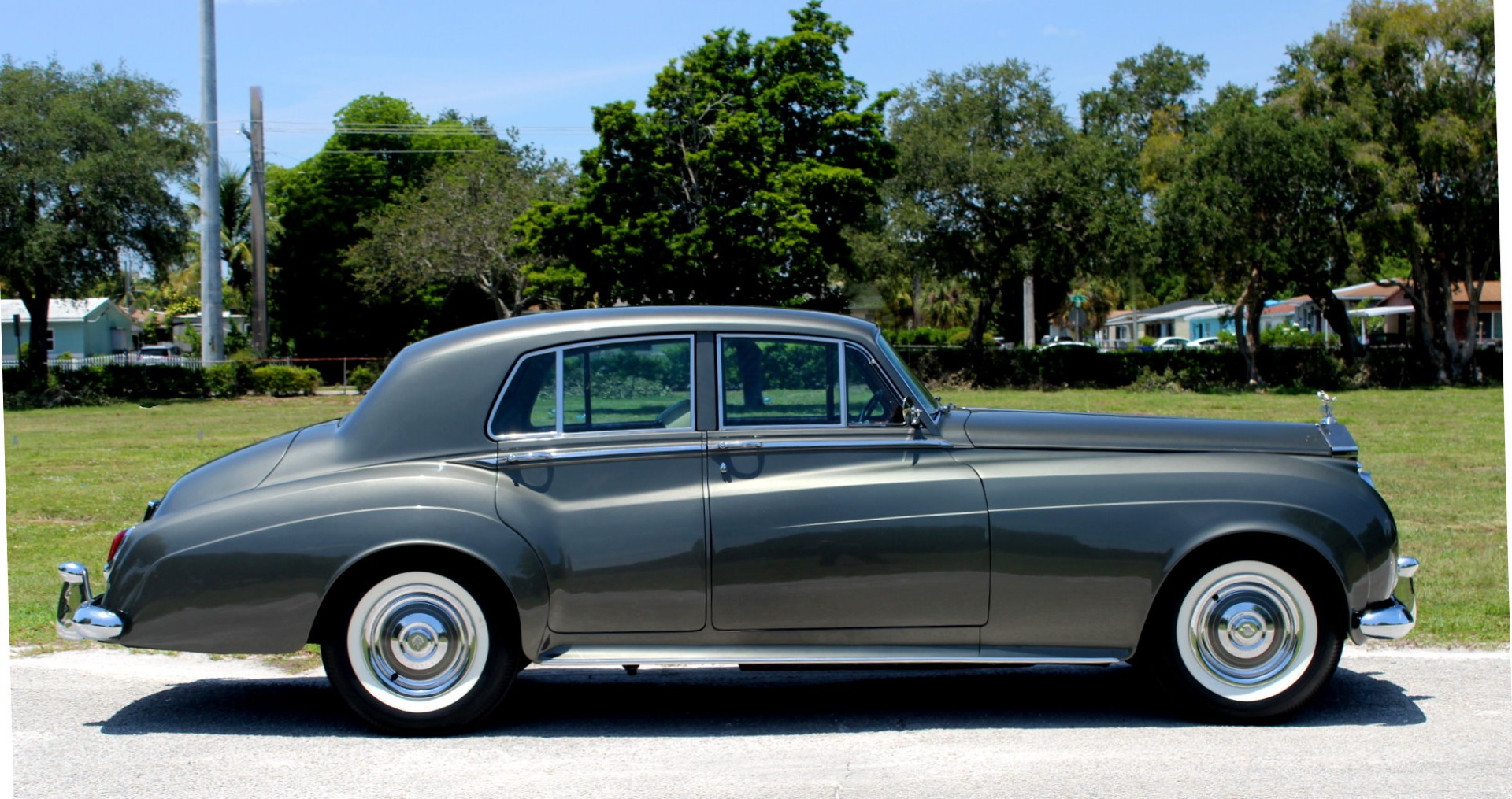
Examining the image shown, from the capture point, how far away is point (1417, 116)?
36812 millimetres

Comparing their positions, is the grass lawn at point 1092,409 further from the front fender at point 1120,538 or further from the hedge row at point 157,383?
the front fender at point 1120,538

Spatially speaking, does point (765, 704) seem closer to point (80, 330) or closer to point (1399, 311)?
point (1399, 311)

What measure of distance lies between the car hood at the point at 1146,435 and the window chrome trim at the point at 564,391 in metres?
1.17

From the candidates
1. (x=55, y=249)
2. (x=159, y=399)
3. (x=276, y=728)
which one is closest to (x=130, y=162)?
(x=55, y=249)

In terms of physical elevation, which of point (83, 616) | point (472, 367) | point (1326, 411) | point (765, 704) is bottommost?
point (765, 704)

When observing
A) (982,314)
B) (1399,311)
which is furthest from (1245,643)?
(1399,311)

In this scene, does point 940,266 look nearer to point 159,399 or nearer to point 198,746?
point 159,399

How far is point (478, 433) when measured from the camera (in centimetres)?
521

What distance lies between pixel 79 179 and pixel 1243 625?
120 ft

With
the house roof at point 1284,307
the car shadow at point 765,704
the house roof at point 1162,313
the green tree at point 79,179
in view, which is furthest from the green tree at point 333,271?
the house roof at point 1284,307

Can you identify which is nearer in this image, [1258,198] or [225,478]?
[225,478]

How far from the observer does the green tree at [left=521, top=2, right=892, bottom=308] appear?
3772cm

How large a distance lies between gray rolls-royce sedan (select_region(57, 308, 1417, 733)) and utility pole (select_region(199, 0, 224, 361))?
120 feet

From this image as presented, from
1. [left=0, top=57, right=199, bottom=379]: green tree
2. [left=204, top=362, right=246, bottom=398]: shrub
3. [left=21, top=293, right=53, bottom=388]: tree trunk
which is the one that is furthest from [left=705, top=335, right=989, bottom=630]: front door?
[left=204, top=362, right=246, bottom=398]: shrub
